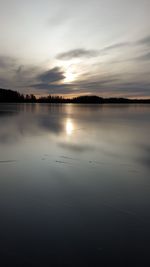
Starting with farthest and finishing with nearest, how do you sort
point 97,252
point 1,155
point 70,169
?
1. point 1,155
2. point 70,169
3. point 97,252

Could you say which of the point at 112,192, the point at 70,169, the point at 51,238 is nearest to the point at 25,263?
the point at 51,238

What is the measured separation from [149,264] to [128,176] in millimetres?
2470

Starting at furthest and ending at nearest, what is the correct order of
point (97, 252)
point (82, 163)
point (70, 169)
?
point (82, 163)
point (70, 169)
point (97, 252)

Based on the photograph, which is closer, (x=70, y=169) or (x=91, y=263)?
(x=91, y=263)

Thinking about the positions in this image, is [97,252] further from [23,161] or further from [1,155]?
[1,155]

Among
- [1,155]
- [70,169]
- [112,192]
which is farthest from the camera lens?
[1,155]

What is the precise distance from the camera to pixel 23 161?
534cm

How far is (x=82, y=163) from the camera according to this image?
5.26 meters

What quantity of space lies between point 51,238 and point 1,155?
4.21 m

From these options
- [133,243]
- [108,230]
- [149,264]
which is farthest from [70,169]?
[149,264]

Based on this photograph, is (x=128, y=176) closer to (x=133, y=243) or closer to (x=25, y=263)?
(x=133, y=243)

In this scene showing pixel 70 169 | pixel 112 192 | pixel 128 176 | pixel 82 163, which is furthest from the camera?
pixel 82 163

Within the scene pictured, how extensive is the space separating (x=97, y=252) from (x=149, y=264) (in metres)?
0.59

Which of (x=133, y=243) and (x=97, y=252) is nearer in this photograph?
(x=97, y=252)
